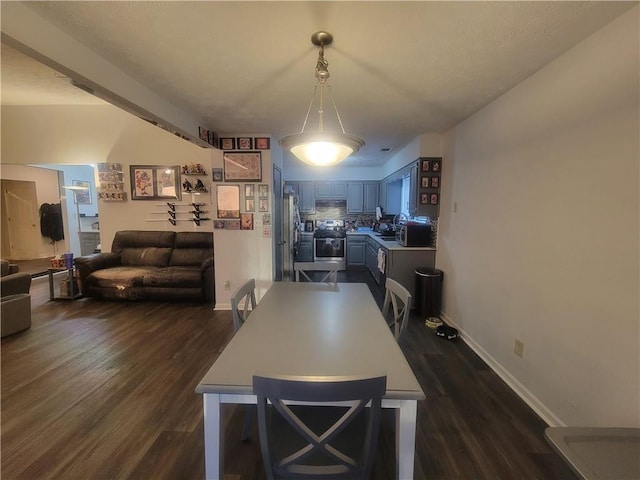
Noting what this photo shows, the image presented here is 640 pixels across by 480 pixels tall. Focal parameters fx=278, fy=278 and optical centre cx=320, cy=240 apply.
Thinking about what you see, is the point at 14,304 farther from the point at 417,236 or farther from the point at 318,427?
the point at 417,236

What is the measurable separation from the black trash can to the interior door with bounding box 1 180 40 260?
28.3ft

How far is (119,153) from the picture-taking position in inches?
183

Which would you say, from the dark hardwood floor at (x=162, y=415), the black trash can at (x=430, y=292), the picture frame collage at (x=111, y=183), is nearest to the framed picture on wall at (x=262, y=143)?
the dark hardwood floor at (x=162, y=415)

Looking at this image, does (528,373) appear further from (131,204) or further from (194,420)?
(131,204)

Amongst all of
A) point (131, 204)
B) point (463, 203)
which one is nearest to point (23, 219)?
point (131, 204)

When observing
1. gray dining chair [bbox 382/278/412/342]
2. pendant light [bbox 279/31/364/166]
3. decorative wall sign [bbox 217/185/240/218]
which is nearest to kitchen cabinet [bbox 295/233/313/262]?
decorative wall sign [bbox 217/185/240/218]

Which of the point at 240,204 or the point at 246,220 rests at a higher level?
the point at 240,204

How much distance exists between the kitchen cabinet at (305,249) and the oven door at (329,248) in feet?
0.50

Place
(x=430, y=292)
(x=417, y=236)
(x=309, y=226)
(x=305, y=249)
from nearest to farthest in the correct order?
(x=430, y=292) < (x=417, y=236) < (x=305, y=249) < (x=309, y=226)

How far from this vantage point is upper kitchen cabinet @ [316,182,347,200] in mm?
6516

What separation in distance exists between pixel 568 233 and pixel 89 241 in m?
7.54

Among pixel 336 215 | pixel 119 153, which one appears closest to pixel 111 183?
pixel 119 153

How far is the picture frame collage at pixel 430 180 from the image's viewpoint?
12.1ft

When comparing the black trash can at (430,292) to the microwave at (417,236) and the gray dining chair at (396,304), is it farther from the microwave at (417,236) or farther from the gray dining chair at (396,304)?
the gray dining chair at (396,304)
